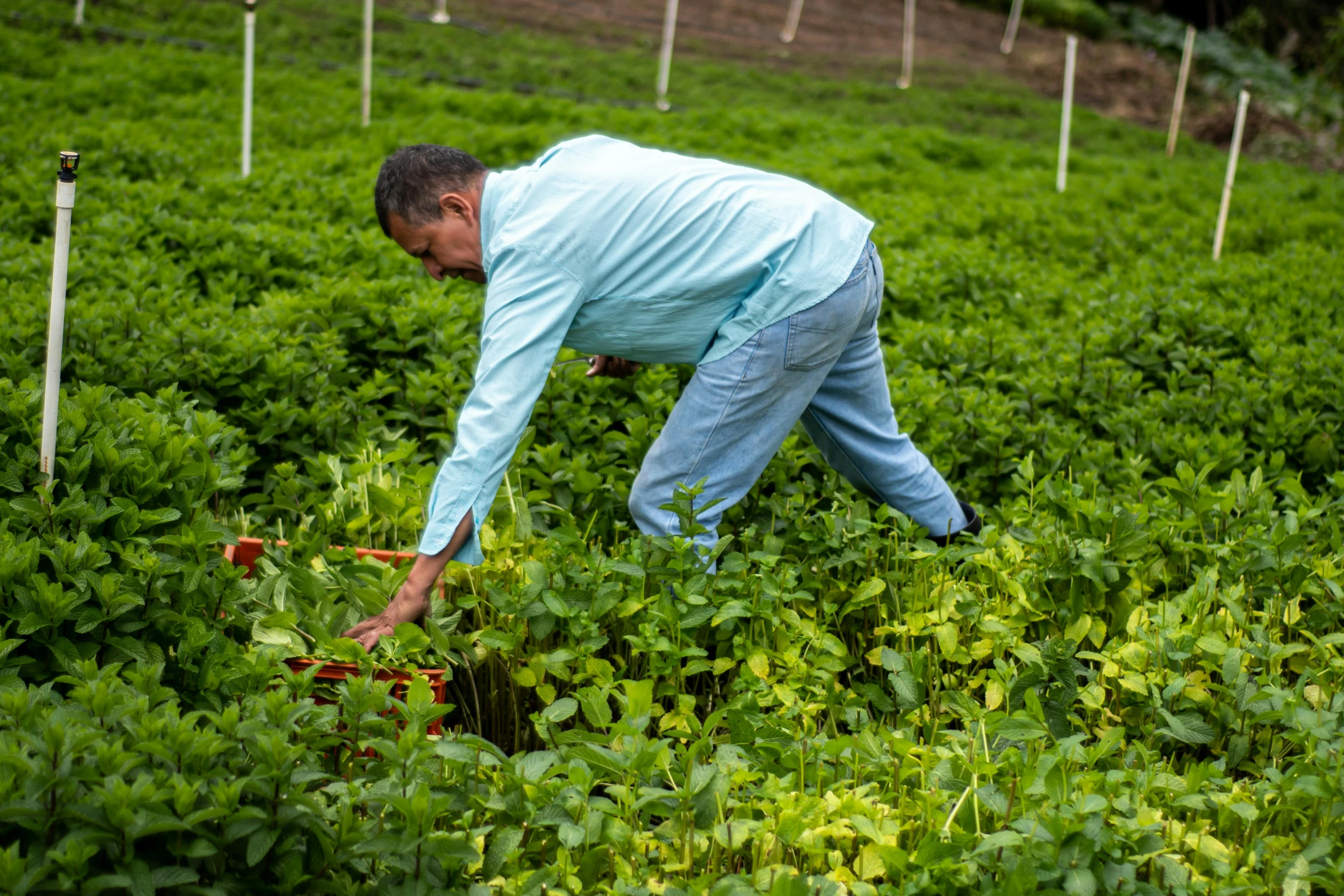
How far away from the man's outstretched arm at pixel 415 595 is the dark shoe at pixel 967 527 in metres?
1.60

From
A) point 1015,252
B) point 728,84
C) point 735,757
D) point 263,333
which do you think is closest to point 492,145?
point 1015,252

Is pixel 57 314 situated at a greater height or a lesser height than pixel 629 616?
greater

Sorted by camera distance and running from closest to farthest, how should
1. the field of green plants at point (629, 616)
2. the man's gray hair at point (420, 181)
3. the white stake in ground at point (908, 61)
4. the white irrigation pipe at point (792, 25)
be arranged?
the field of green plants at point (629, 616), the man's gray hair at point (420, 181), the white stake in ground at point (908, 61), the white irrigation pipe at point (792, 25)

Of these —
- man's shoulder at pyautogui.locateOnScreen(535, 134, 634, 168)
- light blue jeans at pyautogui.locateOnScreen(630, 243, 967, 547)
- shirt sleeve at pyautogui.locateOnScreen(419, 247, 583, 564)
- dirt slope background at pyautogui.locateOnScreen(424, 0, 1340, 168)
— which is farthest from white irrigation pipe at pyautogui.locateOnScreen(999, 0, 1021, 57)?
shirt sleeve at pyautogui.locateOnScreen(419, 247, 583, 564)

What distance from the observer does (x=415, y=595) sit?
2420 millimetres

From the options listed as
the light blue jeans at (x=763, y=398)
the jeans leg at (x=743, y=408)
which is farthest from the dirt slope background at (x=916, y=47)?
the jeans leg at (x=743, y=408)

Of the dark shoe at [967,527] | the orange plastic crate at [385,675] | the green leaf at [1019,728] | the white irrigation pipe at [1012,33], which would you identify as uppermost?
the white irrigation pipe at [1012,33]

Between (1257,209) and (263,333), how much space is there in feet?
25.4

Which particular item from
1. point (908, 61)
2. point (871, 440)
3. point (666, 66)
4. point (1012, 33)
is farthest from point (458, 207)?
point (1012, 33)

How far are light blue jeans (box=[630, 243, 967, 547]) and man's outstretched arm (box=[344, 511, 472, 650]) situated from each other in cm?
63

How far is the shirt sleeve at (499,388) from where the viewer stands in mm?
2357

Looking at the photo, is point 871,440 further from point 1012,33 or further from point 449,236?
point 1012,33

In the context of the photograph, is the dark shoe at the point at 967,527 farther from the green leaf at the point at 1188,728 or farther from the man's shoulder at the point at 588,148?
the man's shoulder at the point at 588,148

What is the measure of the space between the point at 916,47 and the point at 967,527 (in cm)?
1645
